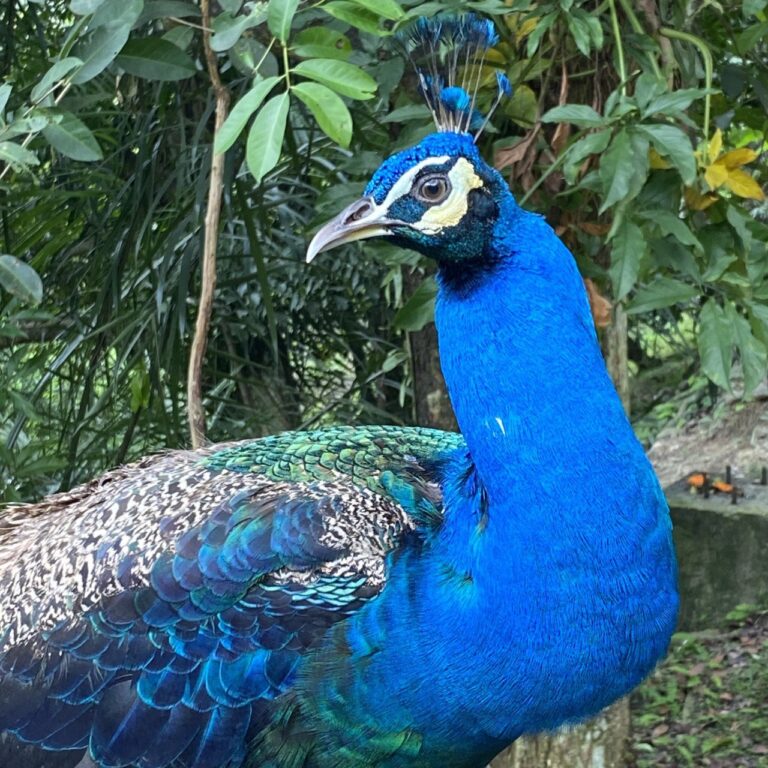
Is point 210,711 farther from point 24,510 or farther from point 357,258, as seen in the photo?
point 357,258

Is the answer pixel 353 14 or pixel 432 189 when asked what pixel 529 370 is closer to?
pixel 432 189

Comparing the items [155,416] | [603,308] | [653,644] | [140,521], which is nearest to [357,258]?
[155,416]

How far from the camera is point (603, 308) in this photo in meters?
2.12

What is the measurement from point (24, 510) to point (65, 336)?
996mm

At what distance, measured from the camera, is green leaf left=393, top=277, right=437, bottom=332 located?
1.97m

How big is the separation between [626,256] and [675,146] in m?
0.18

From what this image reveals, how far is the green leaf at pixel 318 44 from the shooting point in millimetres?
1555

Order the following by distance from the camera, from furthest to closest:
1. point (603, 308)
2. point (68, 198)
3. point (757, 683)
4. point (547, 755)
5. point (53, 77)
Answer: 1. point (757, 683)
2. point (68, 198)
3. point (547, 755)
4. point (603, 308)
5. point (53, 77)

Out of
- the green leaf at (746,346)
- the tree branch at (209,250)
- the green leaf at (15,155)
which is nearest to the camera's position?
the green leaf at (15,155)

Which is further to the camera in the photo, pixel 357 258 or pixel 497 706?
pixel 357 258

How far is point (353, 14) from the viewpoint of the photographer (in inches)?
60.6

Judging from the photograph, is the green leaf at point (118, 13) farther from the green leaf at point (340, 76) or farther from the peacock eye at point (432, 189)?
the peacock eye at point (432, 189)

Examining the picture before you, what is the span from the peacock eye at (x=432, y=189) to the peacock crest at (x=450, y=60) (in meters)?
0.16

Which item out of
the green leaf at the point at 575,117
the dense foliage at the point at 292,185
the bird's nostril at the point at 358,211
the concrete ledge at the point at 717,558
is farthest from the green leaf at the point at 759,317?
the concrete ledge at the point at 717,558
